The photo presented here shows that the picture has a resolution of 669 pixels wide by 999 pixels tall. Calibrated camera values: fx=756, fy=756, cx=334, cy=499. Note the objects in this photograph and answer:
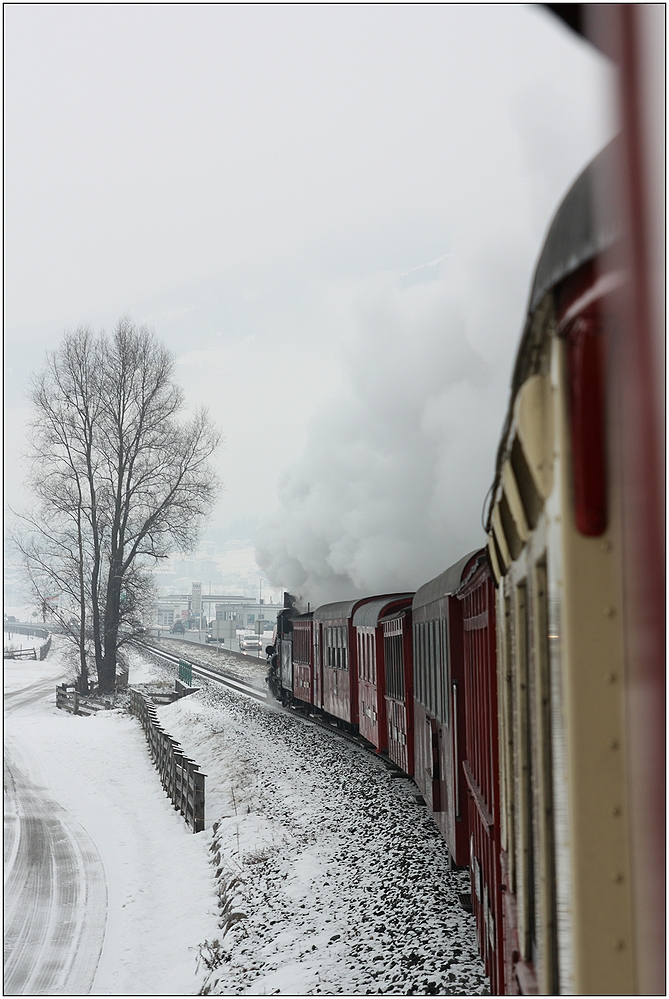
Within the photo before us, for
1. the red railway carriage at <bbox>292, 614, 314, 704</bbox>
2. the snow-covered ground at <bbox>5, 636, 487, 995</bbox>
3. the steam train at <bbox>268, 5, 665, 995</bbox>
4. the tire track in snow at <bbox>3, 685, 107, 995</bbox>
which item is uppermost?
the steam train at <bbox>268, 5, 665, 995</bbox>

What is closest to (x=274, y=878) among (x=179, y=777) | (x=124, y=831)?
(x=179, y=777)

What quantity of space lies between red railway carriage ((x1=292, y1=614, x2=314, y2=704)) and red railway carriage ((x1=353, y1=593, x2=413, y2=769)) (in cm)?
351

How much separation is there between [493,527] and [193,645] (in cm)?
2454

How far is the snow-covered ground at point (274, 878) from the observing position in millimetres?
5543

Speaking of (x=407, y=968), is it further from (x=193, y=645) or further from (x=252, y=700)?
(x=193, y=645)

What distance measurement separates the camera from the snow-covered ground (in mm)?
5543

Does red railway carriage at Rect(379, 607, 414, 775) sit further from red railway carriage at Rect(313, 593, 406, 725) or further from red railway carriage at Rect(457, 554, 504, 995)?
red railway carriage at Rect(457, 554, 504, 995)

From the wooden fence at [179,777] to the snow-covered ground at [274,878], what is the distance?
7.5 inches

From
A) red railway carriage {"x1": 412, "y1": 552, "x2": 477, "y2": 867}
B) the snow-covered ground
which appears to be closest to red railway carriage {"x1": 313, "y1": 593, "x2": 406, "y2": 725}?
the snow-covered ground

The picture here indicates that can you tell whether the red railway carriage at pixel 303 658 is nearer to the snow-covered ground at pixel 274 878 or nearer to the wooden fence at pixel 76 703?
the snow-covered ground at pixel 274 878

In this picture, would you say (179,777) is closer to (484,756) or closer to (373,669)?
(373,669)

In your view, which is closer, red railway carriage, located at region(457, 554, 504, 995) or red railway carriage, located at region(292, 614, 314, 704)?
red railway carriage, located at region(457, 554, 504, 995)

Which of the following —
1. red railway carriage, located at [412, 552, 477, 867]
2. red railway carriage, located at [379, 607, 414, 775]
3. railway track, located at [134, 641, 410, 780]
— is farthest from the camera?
railway track, located at [134, 641, 410, 780]

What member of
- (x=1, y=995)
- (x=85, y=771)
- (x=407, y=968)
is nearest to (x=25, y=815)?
(x=85, y=771)
